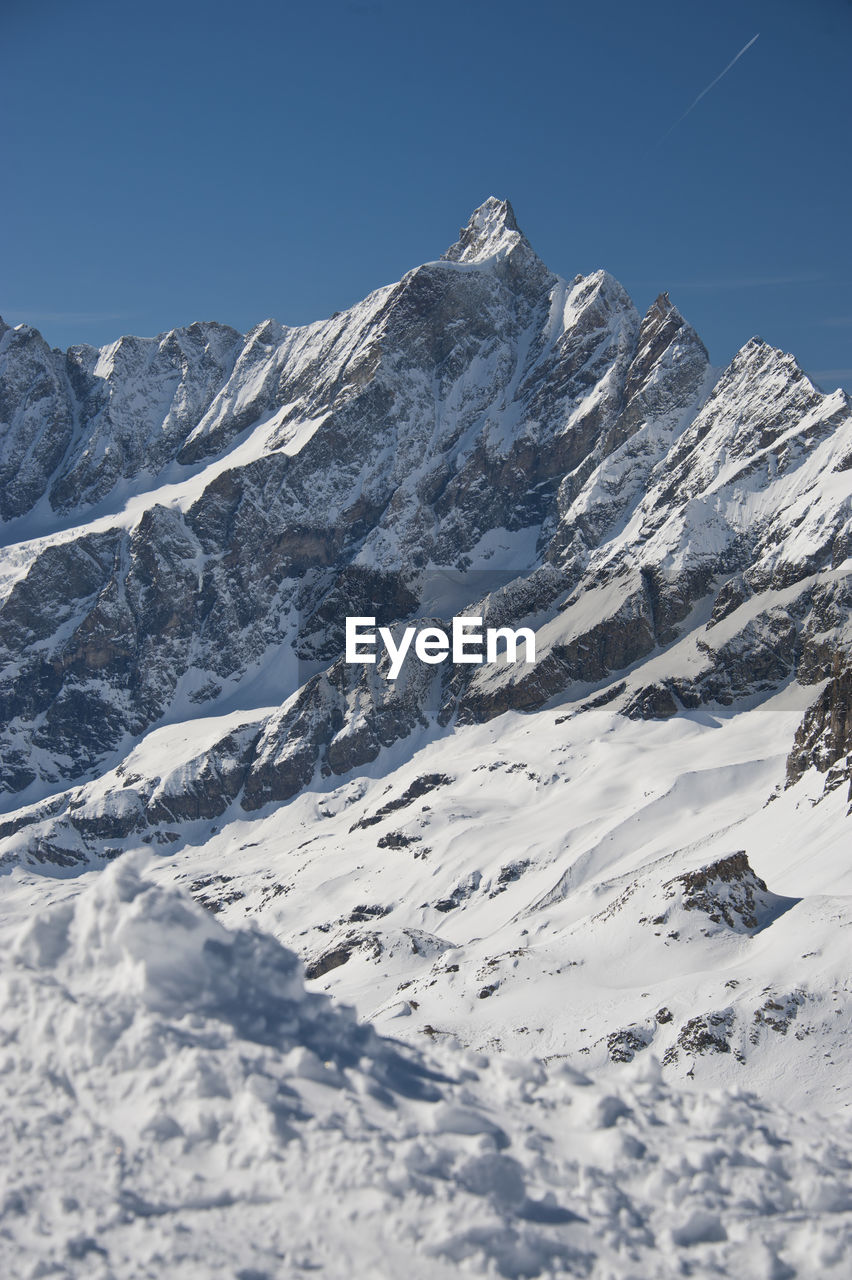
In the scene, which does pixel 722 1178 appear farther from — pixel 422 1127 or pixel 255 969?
pixel 255 969

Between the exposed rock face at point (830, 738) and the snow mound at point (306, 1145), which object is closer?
the snow mound at point (306, 1145)

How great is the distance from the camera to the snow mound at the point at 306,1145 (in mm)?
18797

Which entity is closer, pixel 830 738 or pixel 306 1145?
pixel 306 1145

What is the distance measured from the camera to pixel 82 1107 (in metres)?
21.1

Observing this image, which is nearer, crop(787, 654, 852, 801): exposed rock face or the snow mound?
the snow mound

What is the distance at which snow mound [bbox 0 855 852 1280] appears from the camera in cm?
1880

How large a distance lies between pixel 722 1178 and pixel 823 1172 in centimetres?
200

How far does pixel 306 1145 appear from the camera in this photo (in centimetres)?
2014

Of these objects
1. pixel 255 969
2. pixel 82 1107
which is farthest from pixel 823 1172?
pixel 82 1107

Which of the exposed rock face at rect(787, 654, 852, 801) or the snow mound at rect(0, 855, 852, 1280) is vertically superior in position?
the snow mound at rect(0, 855, 852, 1280)

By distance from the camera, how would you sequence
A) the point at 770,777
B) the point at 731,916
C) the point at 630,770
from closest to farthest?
the point at 731,916, the point at 770,777, the point at 630,770

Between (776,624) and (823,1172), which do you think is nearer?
(823,1172)

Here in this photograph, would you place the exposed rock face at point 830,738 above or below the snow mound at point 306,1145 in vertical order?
below

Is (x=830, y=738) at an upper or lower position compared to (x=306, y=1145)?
lower
